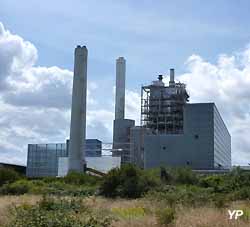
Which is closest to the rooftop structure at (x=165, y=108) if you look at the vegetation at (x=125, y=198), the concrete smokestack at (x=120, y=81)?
the concrete smokestack at (x=120, y=81)

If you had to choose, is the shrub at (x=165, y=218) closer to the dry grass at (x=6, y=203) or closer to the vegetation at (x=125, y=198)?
the vegetation at (x=125, y=198)

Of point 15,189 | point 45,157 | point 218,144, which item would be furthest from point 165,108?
point 15,189

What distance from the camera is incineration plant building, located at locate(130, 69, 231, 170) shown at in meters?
108

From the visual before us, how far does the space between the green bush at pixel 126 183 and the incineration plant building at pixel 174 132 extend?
59.2 m

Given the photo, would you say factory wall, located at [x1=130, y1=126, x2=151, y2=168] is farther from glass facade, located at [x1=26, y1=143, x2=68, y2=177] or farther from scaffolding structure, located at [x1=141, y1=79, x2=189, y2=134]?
glass facade, located at [x1=26, y1=143, x2=68, y2=177]

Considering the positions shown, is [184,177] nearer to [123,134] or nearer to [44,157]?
[123,134]

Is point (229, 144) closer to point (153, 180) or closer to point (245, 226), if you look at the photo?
point (153, 180)

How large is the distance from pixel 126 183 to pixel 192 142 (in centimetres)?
6351

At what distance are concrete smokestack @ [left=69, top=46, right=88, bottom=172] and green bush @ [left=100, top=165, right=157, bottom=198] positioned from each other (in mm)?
41730

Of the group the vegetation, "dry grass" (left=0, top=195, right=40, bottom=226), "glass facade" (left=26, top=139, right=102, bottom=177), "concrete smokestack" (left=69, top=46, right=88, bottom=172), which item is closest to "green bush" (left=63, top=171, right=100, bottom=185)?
the vegetation

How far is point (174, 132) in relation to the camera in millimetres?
113250

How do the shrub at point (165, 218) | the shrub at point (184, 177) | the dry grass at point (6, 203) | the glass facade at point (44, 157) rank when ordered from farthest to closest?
the glass facade at point (44, 157) < the shrub at point (184, 177) < the dry grass at point (6, 203) < the shrub at point (165, 218)

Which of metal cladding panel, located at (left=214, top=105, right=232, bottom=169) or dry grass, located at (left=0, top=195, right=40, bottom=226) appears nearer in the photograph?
dry grass, located at (left=0, top=195, right=40, bottom=226)

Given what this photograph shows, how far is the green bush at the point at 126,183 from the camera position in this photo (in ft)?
148
